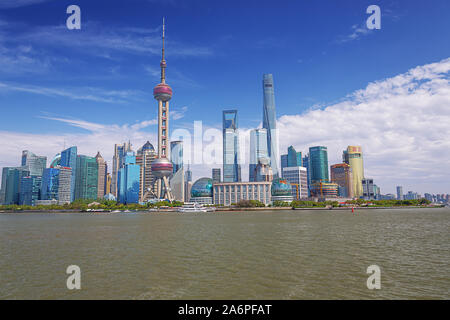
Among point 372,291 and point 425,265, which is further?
point 425,265
